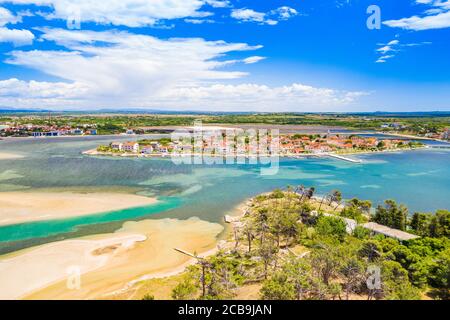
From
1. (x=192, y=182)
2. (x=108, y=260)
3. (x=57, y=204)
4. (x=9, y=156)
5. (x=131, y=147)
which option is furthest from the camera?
(x=131, y=147)

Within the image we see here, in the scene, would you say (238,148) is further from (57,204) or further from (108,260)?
(108,260)

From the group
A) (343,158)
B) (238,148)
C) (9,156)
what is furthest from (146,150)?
(343,158)

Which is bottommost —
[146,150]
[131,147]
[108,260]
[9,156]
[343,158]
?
[108,260]

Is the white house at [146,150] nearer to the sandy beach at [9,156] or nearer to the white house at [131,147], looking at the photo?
the white house at [131,147]

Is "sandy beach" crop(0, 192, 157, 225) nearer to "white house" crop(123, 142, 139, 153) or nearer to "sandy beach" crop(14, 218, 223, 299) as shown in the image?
"sandy beach" crop(14, 218, 223, 299)

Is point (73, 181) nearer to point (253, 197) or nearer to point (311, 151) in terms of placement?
point (253, 197)

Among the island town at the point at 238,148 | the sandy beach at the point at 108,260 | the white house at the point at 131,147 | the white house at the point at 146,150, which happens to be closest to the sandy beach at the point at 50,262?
the sandy beach at the point at 108,260

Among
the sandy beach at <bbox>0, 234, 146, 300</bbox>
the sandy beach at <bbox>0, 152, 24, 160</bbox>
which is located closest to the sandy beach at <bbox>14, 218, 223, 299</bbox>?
the sandy beach at <bbox>0, 234, 146, 300</bbox>

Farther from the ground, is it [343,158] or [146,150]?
[146,150]
